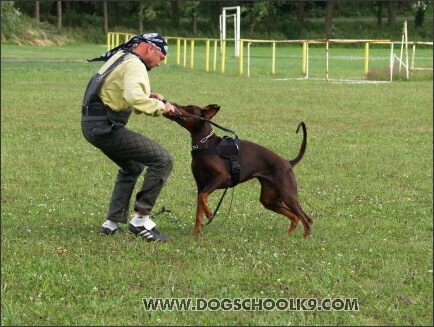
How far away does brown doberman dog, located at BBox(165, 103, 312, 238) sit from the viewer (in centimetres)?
763

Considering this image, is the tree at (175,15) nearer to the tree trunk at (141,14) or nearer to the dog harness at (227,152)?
the tree trunk at (141,14)

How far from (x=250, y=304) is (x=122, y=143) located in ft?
7.58

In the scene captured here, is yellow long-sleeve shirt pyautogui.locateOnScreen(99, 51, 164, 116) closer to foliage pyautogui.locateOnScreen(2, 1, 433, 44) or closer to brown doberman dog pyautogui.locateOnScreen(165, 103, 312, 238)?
brown doberman dog pyautogui.locateOnScreen(165, 103, 312, 238)

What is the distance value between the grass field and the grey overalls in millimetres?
447

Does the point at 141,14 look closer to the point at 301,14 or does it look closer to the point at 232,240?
the point at 301,14

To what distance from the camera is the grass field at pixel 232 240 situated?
572cm

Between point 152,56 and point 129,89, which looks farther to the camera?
point 152,56

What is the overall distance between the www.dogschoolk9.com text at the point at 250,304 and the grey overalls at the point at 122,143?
2003 millimetres

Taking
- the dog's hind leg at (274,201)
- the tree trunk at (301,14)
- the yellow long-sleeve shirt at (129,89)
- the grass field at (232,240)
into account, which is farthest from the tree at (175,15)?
the yellow long-sleeve shirt at (129,89)

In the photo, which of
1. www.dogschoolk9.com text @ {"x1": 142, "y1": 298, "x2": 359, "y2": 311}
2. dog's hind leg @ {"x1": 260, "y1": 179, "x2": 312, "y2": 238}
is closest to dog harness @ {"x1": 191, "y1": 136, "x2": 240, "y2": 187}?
dog's hind leg @ {"x1": 260, "y1": 179, "x2": 312, "y2": 238}

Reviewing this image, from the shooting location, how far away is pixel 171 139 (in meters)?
14.7

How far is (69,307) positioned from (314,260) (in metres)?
2.08

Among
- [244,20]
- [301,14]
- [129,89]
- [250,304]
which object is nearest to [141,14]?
[244,20]

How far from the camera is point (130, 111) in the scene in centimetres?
760
